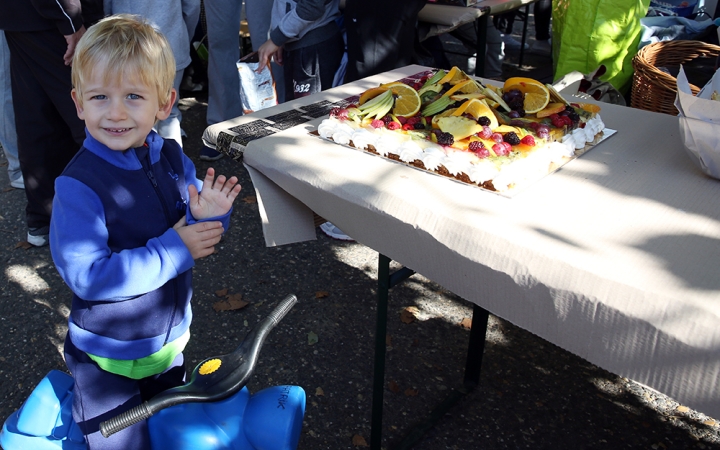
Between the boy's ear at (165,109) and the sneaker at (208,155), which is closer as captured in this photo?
the boy's ear at (165,109)

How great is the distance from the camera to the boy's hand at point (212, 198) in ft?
5.02

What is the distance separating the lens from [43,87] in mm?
3117

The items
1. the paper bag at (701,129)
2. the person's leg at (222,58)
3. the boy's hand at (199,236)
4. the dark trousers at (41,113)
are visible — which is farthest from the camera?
the person's leg at (222,58)

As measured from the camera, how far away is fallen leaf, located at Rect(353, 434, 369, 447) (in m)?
2.28

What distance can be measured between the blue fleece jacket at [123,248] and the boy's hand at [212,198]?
0.08 feet

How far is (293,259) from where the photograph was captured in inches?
135

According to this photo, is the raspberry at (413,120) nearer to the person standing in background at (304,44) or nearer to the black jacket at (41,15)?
the person standing in background at (304,44)

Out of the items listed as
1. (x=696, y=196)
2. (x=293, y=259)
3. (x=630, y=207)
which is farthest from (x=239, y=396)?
(x=293, y=259)

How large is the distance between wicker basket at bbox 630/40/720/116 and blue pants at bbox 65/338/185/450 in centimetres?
238

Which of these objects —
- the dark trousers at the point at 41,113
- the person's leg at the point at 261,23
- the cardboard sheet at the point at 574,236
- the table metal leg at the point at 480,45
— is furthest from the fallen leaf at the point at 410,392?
the table metal leg at the point at 480,45

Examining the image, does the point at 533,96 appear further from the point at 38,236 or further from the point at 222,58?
the point at 222,58

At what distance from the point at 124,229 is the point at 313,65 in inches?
91.0

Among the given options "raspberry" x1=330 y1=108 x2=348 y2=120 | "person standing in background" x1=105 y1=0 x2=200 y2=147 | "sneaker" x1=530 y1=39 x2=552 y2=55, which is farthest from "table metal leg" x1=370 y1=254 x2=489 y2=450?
"sneaker" x1=530 y1=39 x2=552 y2=55

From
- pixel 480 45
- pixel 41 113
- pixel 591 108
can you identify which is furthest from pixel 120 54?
pixel 480 45
